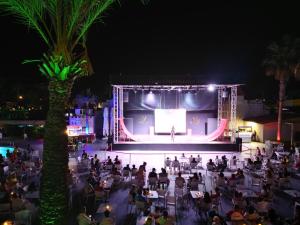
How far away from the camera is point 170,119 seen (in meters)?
28.3

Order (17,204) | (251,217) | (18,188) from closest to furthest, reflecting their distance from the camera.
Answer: (251,217), (17,204), (18,188)

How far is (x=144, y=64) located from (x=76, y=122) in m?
11.5

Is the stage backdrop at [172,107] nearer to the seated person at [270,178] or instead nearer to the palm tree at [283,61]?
the palm tree at [283,61]

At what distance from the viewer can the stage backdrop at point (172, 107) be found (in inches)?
1158

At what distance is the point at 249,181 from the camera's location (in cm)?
1656

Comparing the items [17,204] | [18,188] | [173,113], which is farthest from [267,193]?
[173,113]

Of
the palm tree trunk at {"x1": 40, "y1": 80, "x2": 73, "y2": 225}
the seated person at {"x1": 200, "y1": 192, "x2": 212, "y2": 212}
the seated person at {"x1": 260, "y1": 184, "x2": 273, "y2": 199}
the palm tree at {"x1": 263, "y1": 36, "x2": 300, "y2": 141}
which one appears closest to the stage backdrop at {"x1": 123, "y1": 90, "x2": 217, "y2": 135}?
the palm tree at {"x1": 263, "y1": 36, "x2": 300, "y2": 141}

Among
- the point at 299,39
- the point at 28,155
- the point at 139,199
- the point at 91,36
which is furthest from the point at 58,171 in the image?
the point at 91,36

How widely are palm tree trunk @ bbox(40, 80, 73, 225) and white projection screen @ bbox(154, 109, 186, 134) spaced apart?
21018mm

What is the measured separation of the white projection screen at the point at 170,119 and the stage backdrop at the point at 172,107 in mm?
1064


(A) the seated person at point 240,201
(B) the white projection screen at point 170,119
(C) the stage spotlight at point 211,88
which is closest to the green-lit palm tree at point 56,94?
(A) the seated person at point 240,201

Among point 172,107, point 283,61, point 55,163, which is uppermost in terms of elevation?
point 283,61

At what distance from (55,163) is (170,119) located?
2146cm

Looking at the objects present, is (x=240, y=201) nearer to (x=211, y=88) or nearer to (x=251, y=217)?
(x=251, y=217)
